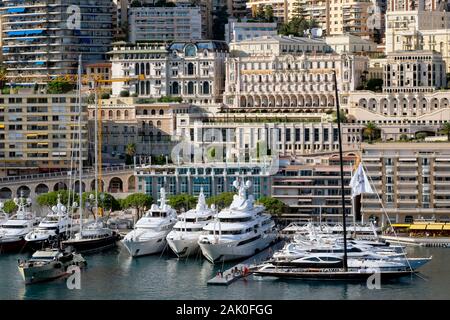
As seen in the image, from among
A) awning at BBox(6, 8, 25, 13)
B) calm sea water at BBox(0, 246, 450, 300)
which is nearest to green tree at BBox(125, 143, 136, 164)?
awning at BBox(6, 8, 25, 13)

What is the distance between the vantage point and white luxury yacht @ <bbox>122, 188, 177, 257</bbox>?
51219 mm

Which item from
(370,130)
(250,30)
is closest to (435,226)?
(370,130)

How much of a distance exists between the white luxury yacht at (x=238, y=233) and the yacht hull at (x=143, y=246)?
2.38 meters

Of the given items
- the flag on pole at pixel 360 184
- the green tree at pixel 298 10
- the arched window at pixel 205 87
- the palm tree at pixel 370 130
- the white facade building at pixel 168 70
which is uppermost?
Answer: the green tree at pixel 298 10

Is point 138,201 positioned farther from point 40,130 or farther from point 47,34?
point 47,34

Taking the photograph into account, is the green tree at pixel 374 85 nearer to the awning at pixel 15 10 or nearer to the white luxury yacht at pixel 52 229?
the awning at pixel 15 10

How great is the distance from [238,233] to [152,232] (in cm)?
392

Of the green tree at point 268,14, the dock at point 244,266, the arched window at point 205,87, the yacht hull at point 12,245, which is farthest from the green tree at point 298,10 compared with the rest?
the yacht hull at point 12,245

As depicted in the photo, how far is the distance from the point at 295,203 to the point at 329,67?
20637 mm

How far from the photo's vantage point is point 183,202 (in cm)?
5894

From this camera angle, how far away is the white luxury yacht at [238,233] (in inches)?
1934

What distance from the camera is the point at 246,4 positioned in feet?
310

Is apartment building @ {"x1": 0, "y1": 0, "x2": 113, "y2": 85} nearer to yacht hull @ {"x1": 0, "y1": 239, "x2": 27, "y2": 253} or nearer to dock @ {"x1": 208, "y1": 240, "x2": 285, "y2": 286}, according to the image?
yacht hull @ {"x1": 0, "y1": 239, "x2": 27, "y2": 253}

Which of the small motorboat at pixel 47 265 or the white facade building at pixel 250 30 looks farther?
the white facade building at pixel 250 30
